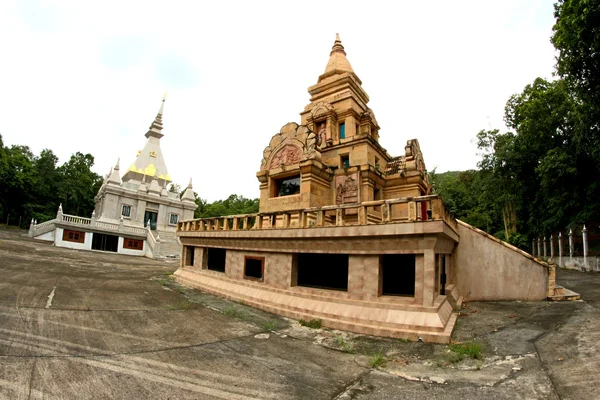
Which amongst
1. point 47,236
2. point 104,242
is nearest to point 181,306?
point 104,242

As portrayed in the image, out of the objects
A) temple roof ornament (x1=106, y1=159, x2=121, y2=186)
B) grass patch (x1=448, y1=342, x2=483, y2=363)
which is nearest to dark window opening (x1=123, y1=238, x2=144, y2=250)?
temple roof ornament (x1=106, y1=159, x2=121, y2=186)

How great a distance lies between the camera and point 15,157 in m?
44.1

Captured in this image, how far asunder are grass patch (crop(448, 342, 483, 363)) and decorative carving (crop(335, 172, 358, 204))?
8.40 metres

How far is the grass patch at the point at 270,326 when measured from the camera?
8.50m

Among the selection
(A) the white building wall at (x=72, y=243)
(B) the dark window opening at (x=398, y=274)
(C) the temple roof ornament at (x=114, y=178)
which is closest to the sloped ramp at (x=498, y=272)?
(B) the dark window opening at (x=398, y=274)

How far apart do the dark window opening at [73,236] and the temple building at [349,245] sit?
58.8 ft

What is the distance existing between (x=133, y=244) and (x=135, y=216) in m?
8.10

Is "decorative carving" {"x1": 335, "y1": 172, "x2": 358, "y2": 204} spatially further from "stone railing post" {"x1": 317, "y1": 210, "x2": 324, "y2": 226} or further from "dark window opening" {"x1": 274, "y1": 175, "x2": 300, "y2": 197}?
"stone railing post" {"x1": 317, "y1": 210, "x2": 324, "y2": 226}

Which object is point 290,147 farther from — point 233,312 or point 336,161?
point 233,312

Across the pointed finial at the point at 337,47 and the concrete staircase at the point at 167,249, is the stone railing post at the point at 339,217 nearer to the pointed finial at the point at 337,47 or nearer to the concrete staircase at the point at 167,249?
the pointed finial at the point at 337,47

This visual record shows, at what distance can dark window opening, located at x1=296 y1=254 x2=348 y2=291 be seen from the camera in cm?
1012

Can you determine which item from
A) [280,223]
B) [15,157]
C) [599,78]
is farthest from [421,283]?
[15,157]

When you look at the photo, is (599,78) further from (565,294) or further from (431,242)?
(431,242)

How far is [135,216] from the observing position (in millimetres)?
38969
